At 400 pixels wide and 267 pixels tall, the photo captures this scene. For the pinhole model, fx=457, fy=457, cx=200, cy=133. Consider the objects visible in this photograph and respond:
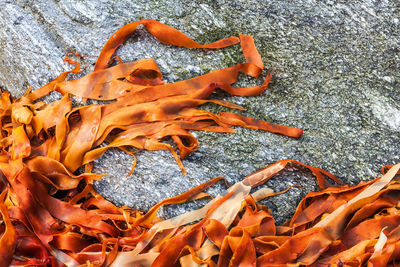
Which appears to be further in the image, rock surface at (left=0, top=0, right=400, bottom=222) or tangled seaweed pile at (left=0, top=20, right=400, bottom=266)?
rock surface at (left=0, top=0, right=400, bottom=222)

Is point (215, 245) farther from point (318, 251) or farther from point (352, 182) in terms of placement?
point (352, 182)

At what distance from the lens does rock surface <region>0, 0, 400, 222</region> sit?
1297mm

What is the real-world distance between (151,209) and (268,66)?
66 cm

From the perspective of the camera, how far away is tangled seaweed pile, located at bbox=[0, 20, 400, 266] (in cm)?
110

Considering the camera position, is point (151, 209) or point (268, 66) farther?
point (268, 66)

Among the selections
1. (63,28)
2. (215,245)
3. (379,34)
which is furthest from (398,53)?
(63,28)

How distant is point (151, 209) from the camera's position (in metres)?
1.18

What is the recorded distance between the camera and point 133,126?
1331mm

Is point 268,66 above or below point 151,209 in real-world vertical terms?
above

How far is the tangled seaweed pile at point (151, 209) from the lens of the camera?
43.5 inches

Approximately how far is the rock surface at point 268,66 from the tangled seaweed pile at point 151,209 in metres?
0.04

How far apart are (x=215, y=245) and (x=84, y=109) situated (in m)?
0.57

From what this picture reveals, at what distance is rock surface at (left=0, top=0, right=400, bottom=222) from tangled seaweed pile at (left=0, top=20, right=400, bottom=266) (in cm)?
4

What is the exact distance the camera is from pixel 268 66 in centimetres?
154
